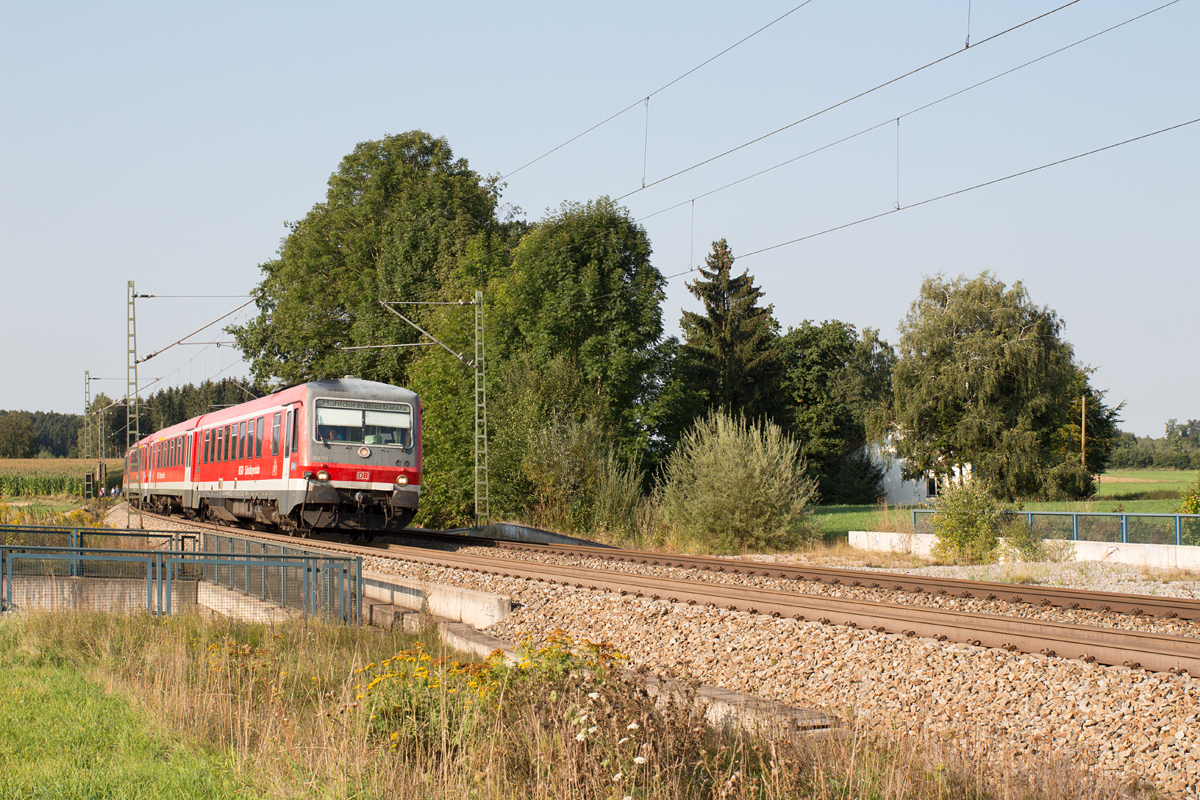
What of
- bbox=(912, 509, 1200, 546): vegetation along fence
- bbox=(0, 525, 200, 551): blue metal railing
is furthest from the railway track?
bbox=(912, 509, 1200, 546): vegetation along fence

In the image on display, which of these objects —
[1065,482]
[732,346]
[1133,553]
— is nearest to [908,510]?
[1133,553]

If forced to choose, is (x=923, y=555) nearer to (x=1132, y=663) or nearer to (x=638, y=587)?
(x=638, y=587)

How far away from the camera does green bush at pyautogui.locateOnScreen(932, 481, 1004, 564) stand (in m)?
20.7

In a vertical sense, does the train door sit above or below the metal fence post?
above

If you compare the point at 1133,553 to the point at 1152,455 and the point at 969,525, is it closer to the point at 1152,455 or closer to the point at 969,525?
the point at 969,525

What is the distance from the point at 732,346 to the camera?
67.1 metres

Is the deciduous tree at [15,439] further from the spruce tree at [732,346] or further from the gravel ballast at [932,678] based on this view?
the gravel ballast at [932,678]

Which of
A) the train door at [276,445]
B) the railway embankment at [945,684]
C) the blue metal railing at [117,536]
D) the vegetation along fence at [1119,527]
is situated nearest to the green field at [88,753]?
the railway embankment at [945,684]

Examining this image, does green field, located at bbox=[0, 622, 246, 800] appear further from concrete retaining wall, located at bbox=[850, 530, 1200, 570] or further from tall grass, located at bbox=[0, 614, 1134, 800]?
concrete retaining wall, located at bbox=[850, 530, 1200, 570]

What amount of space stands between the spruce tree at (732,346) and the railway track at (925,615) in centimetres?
4860

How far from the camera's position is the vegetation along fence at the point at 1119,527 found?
1916cm

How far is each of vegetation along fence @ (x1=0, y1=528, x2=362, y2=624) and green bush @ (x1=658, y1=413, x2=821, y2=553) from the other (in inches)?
444

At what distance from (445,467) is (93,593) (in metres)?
23.4

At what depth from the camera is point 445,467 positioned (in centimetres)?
3603
